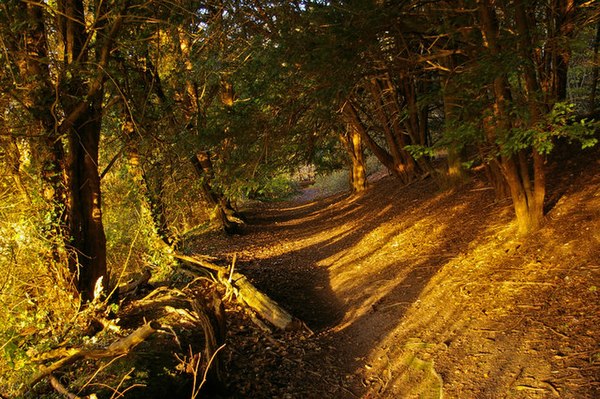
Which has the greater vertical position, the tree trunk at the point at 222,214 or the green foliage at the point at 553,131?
the green foliage at the point at 553,131

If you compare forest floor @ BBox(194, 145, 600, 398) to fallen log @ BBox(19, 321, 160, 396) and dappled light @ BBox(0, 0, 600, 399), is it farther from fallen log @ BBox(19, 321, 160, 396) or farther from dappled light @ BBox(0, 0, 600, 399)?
fallen log @ BBox(19, 321, 160, 396)

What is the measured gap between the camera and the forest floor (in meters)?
4.09

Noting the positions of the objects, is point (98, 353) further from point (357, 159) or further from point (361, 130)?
point (357, 159)

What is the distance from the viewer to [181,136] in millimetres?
7273

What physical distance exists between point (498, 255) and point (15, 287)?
20.6 ft

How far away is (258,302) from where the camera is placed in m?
6.57

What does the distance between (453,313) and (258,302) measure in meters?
2.87

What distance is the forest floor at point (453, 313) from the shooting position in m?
4.09

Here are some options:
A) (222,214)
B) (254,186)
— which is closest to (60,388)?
(254,186)

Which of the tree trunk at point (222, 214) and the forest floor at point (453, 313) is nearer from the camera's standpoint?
the forest floor at point (453, 313)

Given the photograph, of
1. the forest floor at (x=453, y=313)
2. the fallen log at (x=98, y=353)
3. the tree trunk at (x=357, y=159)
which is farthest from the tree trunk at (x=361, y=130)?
the fallen log at (x=98, y=353)

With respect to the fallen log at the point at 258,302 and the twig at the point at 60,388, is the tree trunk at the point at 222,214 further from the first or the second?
the twig at the point at 60,388

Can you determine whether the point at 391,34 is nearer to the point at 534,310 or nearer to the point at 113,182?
the point at 534,310

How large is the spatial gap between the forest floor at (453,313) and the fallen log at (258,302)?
20 centimetres
